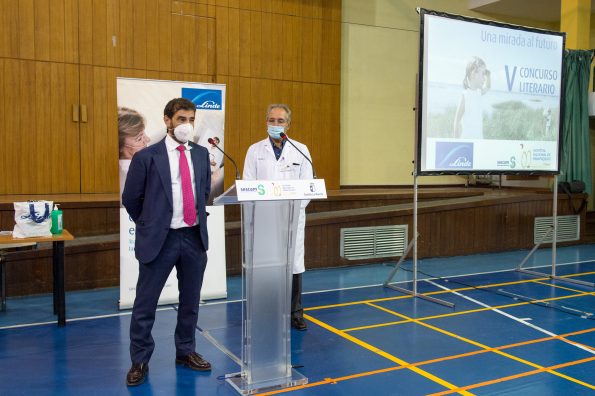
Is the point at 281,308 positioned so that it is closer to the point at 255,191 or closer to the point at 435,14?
the point at 255,191

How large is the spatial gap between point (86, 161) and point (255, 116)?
7.48ft

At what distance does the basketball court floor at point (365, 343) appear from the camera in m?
3.16

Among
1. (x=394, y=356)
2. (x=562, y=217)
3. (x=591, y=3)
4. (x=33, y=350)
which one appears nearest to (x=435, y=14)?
(x=394, y=356)

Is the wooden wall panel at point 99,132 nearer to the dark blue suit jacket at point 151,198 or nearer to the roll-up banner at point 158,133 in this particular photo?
the roll-up banner at point 158,133

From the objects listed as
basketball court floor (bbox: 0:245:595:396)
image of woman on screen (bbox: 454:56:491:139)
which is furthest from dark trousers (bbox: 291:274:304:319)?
image of woman on screen (bbox: 454:56:491:139)

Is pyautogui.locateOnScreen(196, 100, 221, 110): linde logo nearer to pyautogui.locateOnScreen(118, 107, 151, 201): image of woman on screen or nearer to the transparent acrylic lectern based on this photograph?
pyautogui.locateOnScreen(118, 107, 151, 201): image of woman on screen

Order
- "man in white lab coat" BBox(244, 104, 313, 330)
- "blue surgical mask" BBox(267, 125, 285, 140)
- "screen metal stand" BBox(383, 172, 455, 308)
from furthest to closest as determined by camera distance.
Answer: "screen metal stand" BBox(383, 172, 455, 308) → "man in white lab coat" BBox(244, 104, 313, 330) → "blue surgical mask" BBox(267, 125, 285, 140)

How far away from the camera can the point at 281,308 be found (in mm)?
3109

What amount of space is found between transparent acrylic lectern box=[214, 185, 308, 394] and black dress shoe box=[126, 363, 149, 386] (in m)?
0.47

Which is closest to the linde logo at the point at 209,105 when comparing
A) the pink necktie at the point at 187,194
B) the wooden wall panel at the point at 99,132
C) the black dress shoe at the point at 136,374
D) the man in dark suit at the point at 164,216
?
the man in dark suit at the point at 164,216

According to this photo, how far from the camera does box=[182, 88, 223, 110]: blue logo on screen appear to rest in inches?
189

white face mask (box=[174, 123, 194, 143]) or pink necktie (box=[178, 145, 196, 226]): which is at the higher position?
white face mask (box=[174, 123, 194, 143])

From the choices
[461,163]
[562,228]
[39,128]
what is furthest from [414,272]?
[39,128]

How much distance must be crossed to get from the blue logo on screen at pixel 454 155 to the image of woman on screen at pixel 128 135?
2.50 metres
